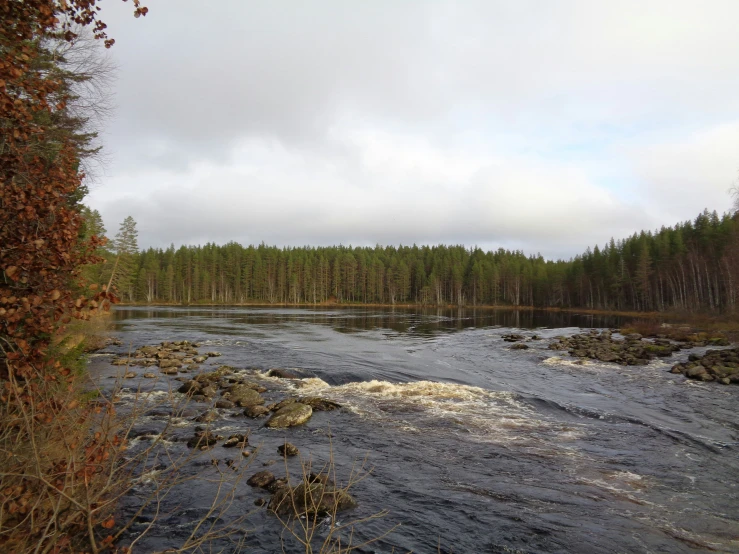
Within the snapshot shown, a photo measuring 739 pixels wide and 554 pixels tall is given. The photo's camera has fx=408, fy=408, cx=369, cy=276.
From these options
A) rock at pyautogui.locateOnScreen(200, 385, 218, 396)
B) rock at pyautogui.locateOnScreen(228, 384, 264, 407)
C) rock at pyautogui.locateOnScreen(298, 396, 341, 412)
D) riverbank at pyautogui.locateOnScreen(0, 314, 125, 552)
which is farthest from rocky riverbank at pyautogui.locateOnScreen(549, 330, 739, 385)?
riverbank at pyautogui.locateOnScreen(0, 314, 125, 552)

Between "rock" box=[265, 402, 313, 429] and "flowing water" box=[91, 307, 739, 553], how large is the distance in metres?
0.36

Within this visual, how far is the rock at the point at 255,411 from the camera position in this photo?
14.6 metres

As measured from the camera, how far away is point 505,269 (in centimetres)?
12462

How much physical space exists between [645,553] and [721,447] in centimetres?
769

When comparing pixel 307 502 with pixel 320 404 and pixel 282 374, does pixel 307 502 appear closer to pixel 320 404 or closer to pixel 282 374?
pixel 320 404

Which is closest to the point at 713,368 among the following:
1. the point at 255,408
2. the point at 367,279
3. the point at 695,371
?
the point at 695,371

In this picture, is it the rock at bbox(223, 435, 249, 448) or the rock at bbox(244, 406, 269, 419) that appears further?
the rock at bbox(244, 406, 269, 419)

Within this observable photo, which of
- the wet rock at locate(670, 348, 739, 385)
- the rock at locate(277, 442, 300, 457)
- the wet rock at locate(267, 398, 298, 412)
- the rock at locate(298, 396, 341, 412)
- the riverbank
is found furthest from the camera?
the wet rock at locate(670, 348, 739, 385)

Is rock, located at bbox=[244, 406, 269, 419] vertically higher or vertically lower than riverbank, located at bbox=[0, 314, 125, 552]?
lower

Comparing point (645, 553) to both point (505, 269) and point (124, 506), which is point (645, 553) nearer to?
point (124, 506)

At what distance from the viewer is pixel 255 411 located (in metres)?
14.7

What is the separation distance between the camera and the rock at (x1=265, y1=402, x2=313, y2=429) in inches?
540

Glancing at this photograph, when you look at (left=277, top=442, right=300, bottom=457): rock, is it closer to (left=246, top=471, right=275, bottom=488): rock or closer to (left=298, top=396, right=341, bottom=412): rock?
(left=246, top=471, right=275, bottom=488): rock

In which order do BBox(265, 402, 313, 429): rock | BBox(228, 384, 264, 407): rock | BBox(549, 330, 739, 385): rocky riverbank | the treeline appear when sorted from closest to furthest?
BBox(265, 402, 313, 429): rock
BBox(228, 384, 264, 407): rock
BBox(549, 330, 739, 385): rocky riverbank
the treeline
